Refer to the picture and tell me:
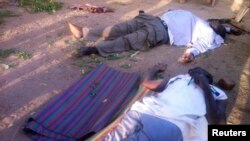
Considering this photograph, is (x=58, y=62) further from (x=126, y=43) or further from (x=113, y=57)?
(x=126, y=43)

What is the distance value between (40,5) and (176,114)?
191 inches

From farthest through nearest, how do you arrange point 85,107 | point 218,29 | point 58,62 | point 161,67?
1. point 218,29
2. point 58,62
3. point 161,67
4. point 85,107

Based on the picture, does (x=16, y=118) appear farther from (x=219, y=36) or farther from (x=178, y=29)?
(x=219, y=36)

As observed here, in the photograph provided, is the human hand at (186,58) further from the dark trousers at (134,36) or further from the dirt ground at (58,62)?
the dark trousers at (134,36)

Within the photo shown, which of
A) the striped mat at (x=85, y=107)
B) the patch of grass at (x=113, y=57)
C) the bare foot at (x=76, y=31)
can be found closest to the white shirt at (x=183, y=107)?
the striped mat at (x=85, y=107)

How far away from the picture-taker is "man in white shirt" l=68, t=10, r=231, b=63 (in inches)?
203

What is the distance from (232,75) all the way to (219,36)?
111cm

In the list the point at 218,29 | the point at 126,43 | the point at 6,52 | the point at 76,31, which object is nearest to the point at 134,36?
the point at 126,43

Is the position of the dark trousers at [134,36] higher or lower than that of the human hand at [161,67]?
higher

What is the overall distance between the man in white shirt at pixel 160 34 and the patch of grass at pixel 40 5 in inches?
57.9

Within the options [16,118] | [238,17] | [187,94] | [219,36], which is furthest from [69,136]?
[238,17]

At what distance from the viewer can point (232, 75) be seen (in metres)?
4.96

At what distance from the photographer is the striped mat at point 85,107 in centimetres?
329

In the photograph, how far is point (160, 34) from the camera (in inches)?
211
